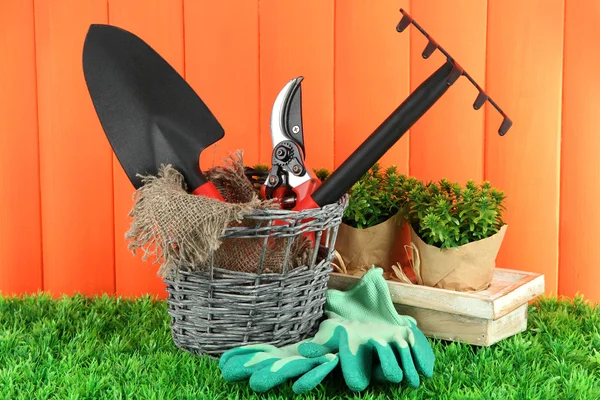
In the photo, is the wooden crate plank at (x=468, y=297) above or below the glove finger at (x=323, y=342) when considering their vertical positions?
above

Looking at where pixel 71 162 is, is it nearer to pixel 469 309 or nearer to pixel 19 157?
pixel 19 157

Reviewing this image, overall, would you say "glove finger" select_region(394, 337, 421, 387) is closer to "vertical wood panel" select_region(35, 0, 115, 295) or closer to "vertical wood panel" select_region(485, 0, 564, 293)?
"vertical wood panel" select_region(485, 0, 564, 293)

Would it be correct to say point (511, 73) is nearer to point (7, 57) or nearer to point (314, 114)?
point (314, 114)

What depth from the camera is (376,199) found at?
1.34 metres

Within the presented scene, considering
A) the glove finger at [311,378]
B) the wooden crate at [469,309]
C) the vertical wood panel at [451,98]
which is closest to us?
the glove finger at [311,378]

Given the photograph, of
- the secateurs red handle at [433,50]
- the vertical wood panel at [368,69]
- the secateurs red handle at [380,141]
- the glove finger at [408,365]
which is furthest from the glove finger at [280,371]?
the vertical wood panel at [368,69]

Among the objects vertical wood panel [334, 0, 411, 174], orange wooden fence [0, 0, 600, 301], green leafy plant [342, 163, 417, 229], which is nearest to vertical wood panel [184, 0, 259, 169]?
orange wooden fence [0, 0, 600, 301]

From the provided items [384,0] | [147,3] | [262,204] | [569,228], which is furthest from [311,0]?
[569,228]

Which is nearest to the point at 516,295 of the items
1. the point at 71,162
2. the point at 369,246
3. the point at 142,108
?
the point at 369,246

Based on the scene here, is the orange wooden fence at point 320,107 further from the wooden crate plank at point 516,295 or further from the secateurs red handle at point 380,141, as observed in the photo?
the secateurs red handle at point 380,141

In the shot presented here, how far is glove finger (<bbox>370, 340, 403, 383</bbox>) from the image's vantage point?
1.00m

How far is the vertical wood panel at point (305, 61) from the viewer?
150cm

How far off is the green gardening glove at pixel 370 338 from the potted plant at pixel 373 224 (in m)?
0.11

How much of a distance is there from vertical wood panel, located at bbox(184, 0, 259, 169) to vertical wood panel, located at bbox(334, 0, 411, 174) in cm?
18
